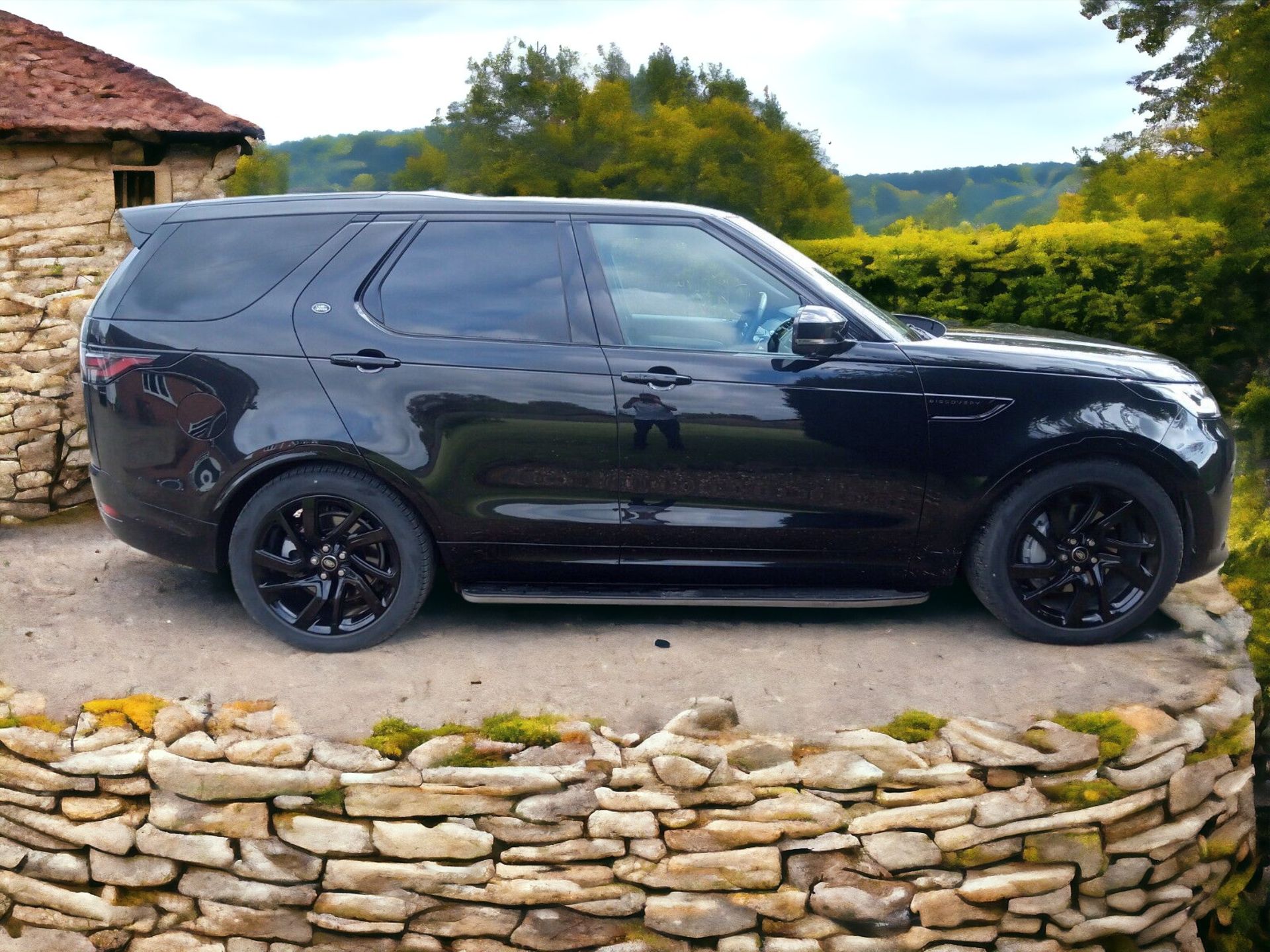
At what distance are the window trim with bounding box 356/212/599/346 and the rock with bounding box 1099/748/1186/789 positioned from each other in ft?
8.97

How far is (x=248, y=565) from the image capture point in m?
5.11

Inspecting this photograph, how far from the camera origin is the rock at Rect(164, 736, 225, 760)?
462 cm

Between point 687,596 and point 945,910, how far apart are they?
5.26 ft

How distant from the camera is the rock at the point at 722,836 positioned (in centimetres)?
452

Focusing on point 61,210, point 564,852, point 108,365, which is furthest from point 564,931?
point 61,210

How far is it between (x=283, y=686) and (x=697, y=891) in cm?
191

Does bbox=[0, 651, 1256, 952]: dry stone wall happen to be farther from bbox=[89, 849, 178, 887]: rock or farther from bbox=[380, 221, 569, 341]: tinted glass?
bbox=[380, 221, 569, 341]: tinted glass

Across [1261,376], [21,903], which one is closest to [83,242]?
[21,903]

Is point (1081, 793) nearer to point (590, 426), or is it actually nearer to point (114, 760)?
point (590, 426)

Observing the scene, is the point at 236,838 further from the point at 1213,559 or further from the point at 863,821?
the point at 1213,559

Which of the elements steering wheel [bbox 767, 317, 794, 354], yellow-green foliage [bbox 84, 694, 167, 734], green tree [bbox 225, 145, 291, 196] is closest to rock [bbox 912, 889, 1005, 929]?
steering wheel [bbox 767, 317, 794, 354]

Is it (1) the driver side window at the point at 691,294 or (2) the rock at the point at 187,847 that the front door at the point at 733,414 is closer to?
(1) the driver side window at the point at 691,294

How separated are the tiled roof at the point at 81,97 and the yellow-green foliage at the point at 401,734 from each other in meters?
5.08

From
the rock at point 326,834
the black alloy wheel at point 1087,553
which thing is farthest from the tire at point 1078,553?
the rock at point 326,834
